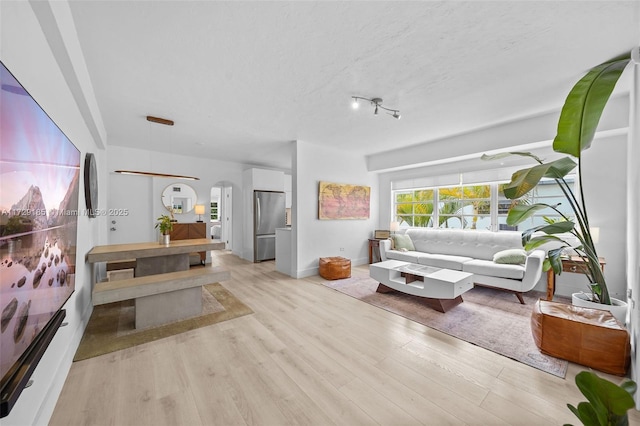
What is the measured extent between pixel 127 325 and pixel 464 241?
5.48 metres

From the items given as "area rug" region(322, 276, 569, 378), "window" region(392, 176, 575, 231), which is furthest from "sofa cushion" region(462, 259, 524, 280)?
"window" region(392, 176, 575, 231)

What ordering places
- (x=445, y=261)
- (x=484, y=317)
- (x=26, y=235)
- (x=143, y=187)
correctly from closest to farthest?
(x=26, y=235), (x=484, y=317), (x=445, y=261), (x=143, y=187)

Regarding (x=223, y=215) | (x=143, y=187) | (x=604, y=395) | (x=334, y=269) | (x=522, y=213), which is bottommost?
(x=334, y=269)

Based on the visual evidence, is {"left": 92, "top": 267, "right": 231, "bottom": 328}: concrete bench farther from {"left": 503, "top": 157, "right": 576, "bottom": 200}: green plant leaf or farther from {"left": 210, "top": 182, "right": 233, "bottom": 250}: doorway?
{"left": 210, "top": 182, "right": 233, "bottom": 250}: doorway

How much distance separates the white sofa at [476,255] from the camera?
3535mm

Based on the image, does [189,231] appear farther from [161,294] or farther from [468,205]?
[468,205]

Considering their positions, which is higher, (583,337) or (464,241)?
(464,241)

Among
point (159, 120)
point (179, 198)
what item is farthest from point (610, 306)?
point (179, 198)

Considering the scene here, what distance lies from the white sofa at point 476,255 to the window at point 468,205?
382 mm

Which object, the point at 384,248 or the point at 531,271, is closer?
the point at 531,271

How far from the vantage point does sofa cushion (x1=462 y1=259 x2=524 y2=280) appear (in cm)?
357

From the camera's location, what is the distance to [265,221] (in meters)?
6.60

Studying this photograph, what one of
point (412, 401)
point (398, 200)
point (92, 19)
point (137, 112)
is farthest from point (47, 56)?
point (398, 200)

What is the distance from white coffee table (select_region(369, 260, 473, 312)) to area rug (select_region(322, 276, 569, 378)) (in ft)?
0.39
